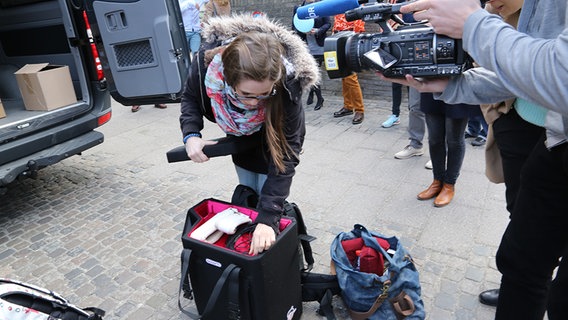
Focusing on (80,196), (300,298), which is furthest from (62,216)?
(300,298)

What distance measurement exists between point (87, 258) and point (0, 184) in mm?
869

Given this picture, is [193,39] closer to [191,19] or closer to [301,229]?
[191,19]

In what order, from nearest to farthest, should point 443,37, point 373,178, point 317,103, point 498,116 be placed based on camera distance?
point 443,37 → point 498,116 → point 373,178 → point 317,103

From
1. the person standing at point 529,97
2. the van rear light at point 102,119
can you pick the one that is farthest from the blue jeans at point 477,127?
the van rear light at point 102,119

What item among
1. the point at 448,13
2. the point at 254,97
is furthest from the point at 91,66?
the point at 448,13

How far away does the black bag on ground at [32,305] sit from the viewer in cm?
159

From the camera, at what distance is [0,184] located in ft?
9.39

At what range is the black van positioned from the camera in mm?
3090

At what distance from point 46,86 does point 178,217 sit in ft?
6.56

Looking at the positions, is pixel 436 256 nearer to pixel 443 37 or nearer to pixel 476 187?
pixel 476 187

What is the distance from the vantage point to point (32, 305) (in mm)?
1711

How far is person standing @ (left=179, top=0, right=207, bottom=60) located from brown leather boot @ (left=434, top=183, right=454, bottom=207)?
14.2 ft

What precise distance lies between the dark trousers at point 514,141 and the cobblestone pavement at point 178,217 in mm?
783

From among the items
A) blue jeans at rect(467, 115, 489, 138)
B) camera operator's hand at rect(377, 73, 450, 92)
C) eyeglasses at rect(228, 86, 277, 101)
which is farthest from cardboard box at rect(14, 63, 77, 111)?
blue jeans at rect(467, 115, 489, 138)
